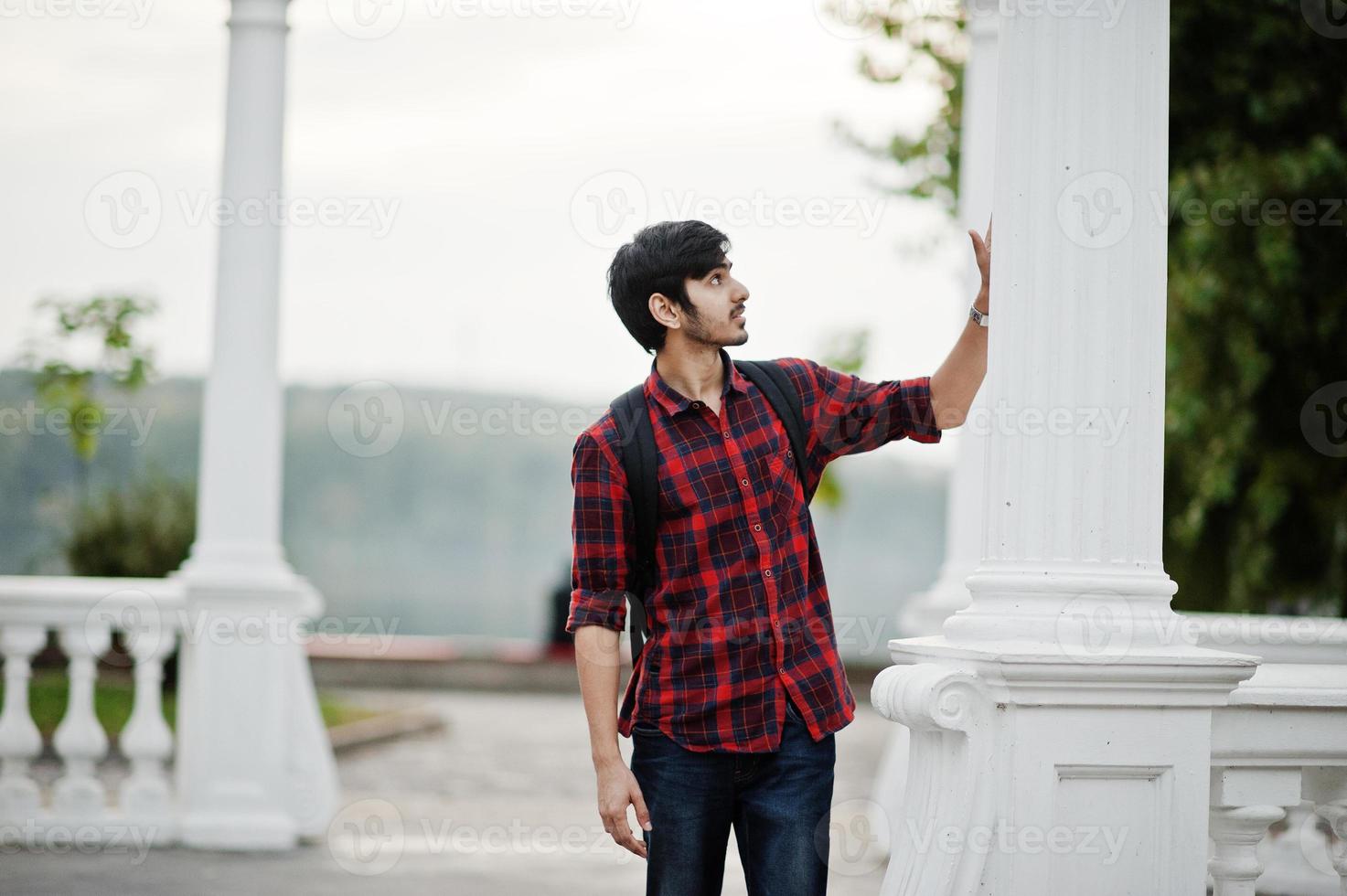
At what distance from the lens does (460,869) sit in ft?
18.9

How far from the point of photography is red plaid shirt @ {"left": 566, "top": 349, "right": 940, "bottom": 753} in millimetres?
2803

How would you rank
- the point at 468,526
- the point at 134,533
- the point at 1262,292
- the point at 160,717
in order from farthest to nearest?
1. the point at 468,526
2. the point at 134,533
3. the point at 1262,292
4. the point at 160,717

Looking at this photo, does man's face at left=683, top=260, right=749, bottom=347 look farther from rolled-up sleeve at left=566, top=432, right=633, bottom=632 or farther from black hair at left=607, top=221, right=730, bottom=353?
rolled-up sleeve at left=566, top=432, right=633, bottom=632

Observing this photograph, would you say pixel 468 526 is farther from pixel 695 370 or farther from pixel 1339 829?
pixel 1339 829

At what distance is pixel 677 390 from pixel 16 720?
4164mm

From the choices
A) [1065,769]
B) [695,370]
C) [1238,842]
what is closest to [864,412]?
[695,370]

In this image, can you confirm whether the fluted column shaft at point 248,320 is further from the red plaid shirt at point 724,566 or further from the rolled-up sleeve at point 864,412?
the rolled-up sleeve at point 864,412

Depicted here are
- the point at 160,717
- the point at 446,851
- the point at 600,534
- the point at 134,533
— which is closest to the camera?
the point at 600,534

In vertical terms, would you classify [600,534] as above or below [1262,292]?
below

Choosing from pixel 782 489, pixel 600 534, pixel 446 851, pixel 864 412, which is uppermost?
pixel 864 412

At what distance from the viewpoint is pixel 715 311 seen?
294 cm

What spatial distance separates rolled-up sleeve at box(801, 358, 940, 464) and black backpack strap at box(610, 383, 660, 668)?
0.37m

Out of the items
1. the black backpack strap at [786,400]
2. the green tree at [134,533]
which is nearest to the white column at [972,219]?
the black backpack strap at [786,400]

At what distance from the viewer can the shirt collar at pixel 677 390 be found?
2.94 m
